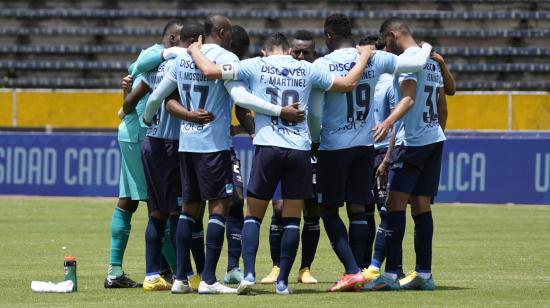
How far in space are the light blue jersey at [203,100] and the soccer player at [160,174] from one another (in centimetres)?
40

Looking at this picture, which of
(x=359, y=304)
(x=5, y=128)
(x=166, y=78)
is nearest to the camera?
(x=359, y=304)

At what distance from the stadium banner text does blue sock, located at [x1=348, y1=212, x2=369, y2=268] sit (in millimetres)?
11220

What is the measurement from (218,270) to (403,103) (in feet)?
10.8

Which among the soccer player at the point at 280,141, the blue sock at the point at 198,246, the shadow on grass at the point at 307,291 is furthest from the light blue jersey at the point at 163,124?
the shadow on grass at the point at 307,291

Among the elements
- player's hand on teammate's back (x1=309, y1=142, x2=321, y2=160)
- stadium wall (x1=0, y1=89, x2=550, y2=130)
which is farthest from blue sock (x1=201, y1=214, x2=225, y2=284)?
stadium wall (x1=0, y1=89, x2=550, y2=130)

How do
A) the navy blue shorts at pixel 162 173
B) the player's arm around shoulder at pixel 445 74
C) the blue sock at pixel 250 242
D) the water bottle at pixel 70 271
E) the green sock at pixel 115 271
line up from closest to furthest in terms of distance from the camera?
the blue sock at pixel 250 242 → the water bottle at pixel 70 271 → the navy blue shorts at pixel 162 173 → the player's arm around shoulder at pixel 445 74 → the green sock at pixel 115 271

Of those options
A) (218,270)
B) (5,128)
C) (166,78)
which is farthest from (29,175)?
(166,78)

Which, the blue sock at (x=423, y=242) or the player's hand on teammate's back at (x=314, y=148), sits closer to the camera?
the player's hand on teammate's back at (x=314, y=148)

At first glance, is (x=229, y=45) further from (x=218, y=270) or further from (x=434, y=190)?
(x=218, y=270)

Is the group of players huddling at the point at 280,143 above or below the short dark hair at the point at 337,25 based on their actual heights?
below

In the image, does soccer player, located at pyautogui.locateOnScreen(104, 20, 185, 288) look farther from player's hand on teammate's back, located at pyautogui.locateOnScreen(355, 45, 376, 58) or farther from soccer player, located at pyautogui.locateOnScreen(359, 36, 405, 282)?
soccer player, located at pyautogui.locateOnScreen(359, 36, 405, 282)

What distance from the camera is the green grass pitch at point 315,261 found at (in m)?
10.2

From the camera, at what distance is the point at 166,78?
1079cm

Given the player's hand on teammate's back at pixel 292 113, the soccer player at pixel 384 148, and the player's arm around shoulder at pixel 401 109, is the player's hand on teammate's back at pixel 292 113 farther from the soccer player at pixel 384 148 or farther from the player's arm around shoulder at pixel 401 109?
the soccer player at pixel 384 148
